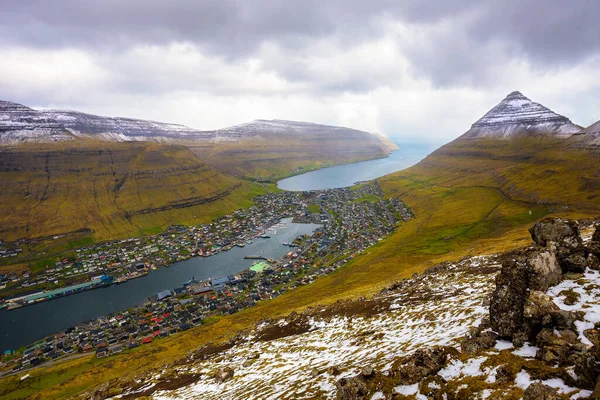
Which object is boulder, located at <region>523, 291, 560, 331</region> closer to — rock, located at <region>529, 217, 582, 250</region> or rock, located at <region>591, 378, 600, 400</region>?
rock, located at <region>591, 378, 600, 400</region>

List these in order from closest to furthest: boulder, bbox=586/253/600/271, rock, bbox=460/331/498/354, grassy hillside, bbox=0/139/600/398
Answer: rock, bbox=460/331/498/354 < boulder, bbox=586/253/600/271 < grassy hillside, bbox=0/139/600/398

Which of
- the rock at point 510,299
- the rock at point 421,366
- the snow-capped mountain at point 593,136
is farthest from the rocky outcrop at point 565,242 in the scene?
the snow-capped mountain at point 593,136

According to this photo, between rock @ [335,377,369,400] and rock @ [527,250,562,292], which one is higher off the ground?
rock @ [527,250,562,292]

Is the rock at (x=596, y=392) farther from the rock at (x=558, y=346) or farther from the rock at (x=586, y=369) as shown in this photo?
the rock at (x=558, y=346)

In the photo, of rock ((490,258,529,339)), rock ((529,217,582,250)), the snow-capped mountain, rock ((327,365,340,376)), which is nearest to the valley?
the snow-capped mountain

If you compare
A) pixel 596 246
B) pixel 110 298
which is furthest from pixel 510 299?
pixel 110 298

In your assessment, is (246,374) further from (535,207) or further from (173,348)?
(535,207)
